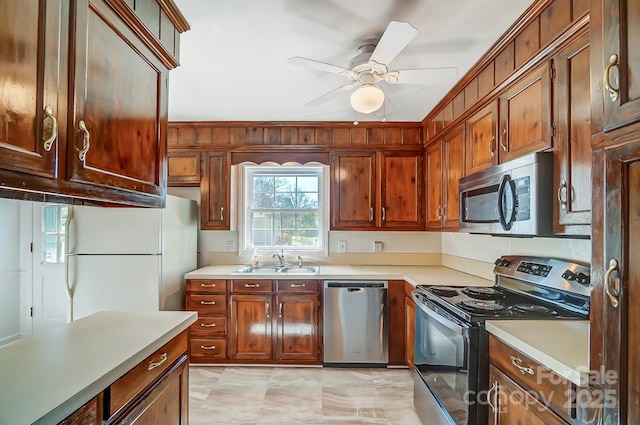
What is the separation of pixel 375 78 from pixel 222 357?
281 centimetres

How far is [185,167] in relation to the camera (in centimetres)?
364

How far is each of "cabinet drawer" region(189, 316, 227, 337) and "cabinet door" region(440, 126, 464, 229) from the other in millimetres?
2284

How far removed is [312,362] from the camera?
10.5ft

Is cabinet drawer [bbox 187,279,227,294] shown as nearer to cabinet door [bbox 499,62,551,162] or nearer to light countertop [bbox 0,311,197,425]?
light countertop [bbox 0,311,197,425]

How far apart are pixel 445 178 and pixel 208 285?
7.97ft

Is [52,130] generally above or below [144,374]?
above

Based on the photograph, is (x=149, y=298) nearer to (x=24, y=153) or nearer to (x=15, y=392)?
(x=15, y=392)

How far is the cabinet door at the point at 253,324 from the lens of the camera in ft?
10.5

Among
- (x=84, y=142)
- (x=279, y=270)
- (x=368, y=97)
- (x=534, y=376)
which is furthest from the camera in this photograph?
(x=279, y=270)

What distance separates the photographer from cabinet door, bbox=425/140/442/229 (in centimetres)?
314

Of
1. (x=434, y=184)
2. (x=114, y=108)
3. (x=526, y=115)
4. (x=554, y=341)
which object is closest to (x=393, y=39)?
(x=526, y=115)

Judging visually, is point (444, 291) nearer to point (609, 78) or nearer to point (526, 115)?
point (526, 115)

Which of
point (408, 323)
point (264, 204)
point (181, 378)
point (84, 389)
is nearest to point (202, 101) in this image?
point (264, 204)

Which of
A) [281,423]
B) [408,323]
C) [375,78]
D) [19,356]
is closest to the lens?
[19,356]
